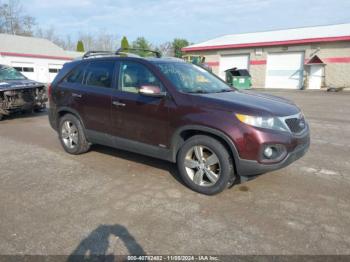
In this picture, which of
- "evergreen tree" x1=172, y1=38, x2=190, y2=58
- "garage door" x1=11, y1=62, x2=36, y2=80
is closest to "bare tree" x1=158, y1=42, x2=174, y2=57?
"evergreen tree" x1=172, y1=38, x2=190, y2=58

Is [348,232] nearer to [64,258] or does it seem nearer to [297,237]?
[297,237]

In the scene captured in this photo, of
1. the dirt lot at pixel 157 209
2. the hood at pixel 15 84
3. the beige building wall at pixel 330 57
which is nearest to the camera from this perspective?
the dirt lot at pixel 157 209

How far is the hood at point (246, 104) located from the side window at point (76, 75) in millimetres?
2539

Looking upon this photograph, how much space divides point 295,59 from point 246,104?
2565 cm

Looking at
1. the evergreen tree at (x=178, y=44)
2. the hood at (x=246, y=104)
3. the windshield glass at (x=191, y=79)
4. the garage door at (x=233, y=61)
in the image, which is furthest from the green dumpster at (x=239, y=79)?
the evergreen tree at (x=178, y=44)

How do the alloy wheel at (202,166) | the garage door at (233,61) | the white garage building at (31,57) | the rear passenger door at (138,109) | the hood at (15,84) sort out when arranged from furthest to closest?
the white garage building at (31,57) → the garage door at (233,61) → the hood at (15,84) → the rear passenger door at (138,109) → the alloy wheel at (202,166)

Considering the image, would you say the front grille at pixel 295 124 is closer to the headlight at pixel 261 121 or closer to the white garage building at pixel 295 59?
the headlight at pixel 261 121

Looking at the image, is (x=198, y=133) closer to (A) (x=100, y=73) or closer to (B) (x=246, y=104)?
(B) (x=246, y=104)

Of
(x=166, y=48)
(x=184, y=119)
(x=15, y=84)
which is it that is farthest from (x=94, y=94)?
(x=166, y=48)

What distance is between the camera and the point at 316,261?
106 inches

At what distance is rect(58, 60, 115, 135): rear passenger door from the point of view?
16.4 ft

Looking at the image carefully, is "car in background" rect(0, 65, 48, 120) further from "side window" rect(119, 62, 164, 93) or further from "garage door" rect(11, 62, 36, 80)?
"garage door" rect(11, 62, 36, 80)

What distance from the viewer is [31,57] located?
106ft

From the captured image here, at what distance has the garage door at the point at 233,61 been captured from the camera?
30.3m
